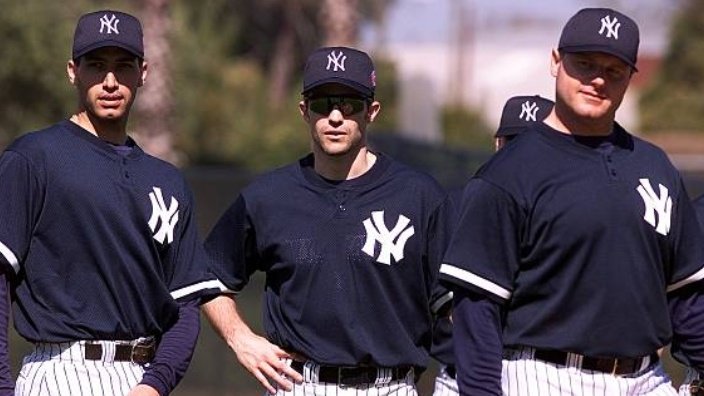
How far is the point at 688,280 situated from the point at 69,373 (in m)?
1.89

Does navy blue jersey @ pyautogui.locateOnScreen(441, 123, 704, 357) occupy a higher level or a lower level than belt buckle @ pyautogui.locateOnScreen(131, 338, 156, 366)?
higher

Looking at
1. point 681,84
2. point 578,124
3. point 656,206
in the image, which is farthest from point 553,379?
point 681,84

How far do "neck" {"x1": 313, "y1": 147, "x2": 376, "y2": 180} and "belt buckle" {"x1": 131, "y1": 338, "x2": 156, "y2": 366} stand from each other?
0.84m

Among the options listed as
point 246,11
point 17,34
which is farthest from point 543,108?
point 246,11

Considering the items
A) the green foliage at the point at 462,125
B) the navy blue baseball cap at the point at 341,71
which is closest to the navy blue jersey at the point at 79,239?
the navy blue baseball cap at the point at 341,71

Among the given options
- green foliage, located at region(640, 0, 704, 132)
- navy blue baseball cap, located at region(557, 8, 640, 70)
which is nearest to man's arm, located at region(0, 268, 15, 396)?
navy blue baseball cap, located at region(557, 8, 640, 70)

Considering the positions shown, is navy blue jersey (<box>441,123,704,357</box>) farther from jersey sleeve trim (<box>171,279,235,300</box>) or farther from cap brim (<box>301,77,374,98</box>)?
jersey sleeve trim (<box>171,279,235,300</box>)

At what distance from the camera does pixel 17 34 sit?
22125 mm

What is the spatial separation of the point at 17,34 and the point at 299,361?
17.1 m

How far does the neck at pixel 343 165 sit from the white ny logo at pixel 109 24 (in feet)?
2.71

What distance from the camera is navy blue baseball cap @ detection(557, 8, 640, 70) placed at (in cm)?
466

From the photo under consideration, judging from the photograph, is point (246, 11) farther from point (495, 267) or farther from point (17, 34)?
point (495, 267)

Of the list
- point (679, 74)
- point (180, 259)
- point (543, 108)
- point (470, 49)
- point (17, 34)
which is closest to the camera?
point (180, 259)

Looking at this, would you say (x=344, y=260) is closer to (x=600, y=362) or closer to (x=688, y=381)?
(x=600, y=362)
